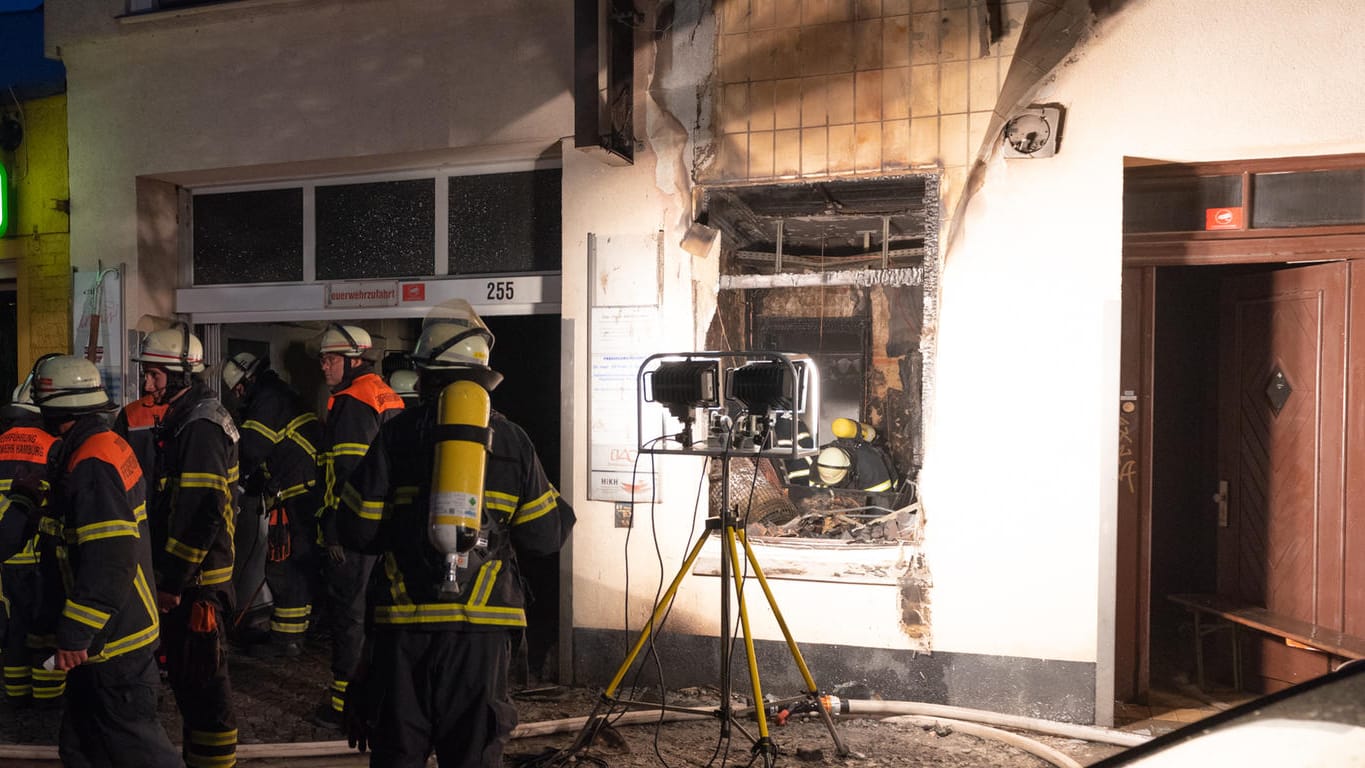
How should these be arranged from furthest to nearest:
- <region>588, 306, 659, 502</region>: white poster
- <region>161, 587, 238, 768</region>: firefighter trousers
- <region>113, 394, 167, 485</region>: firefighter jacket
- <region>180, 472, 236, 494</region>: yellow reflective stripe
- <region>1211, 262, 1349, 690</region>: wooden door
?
<region>588, 306, 659, 502</region>: white poster < <region>1211, 262, 1349, 690</region>: wooden door < <region>113, 394, 167, 485</region>: firefighter jacket < <region>180, 472, 236, 494</region>: yellow reflective stripe < <region>161, 587, 238, 768</region>: firefighter trousers

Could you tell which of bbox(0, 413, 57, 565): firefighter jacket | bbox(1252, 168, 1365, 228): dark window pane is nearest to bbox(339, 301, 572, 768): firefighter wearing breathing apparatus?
bbox(0, 413, 57, 565): firefighter jacket

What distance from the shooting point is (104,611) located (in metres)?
3.30

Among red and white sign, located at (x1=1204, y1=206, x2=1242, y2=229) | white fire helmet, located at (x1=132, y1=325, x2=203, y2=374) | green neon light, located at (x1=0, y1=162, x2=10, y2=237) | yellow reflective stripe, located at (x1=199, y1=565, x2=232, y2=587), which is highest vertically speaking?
green neon light, located at (x1=0, y1=162, x2=10, y2=237)

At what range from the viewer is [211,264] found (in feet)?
24.2

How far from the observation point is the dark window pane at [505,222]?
250 inches

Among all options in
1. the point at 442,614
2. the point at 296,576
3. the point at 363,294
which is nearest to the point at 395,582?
the point at 442,614

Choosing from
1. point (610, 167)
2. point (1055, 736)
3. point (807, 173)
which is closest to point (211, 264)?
point (610, 167)

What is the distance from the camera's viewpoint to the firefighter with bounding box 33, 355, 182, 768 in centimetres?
331

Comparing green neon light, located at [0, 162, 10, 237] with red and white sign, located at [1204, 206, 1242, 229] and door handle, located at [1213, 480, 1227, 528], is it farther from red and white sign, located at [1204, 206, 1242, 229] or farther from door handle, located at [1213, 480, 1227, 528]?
door handle, located at [1213, 480, 1227, 528]

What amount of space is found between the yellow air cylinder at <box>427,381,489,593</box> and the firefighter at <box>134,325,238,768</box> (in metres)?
1.66

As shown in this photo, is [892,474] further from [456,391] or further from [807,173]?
[456,391]

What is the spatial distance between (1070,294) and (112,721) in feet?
15.7

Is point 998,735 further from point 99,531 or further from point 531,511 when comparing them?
point 99,531

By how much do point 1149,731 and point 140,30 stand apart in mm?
8163
